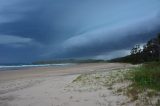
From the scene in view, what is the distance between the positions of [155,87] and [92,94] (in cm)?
290

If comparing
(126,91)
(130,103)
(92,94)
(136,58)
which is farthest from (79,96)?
(136,58)

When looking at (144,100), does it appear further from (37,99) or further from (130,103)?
(37,99)

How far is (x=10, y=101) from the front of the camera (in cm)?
1777

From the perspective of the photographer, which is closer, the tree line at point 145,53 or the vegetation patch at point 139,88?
the vegetation patch at point 139,88

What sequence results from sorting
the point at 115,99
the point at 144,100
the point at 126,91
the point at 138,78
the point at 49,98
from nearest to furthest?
the point at 144,100, the point at 115,99, the point at 126,91, the point at 49,98, the point at 138,78

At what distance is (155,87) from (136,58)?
189 feet

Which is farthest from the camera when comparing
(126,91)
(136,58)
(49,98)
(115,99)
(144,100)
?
(136,58)

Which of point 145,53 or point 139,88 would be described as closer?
point 139,88

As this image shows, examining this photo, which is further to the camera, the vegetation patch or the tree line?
the tree line

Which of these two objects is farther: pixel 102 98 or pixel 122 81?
pixel 122 81

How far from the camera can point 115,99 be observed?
14406 mm

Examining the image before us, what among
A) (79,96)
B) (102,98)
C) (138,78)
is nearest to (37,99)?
(79,96)

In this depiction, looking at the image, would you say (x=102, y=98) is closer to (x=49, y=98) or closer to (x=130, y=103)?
(x=130, y=103)

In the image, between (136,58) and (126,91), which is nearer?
(126,91)
